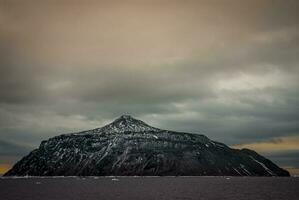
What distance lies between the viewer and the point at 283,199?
17338 cm

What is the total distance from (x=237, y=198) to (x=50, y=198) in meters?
83.2

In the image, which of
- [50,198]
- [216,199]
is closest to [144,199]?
[216,199]

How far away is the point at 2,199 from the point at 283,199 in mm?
121775

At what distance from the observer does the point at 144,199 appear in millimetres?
169500

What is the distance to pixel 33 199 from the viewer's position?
573ft

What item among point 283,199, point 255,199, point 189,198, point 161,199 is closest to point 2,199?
point 161,199

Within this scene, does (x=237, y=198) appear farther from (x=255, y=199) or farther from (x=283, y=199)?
(x=283, y=199)

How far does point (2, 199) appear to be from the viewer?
174m

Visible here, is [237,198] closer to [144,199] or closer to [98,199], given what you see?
[144,199]

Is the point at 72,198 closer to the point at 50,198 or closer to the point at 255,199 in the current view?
the point at 50,198

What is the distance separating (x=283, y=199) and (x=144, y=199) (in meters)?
60.2

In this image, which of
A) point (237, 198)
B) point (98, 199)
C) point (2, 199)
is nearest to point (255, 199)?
point (237, 198)

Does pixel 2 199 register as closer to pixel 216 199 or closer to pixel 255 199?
pixel 216 199

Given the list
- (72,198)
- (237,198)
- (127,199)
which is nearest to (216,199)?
(237,198)
